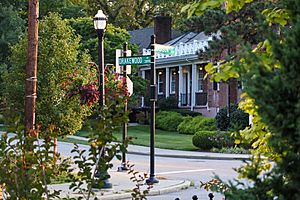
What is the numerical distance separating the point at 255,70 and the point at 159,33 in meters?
53.9

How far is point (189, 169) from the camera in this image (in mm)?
22750

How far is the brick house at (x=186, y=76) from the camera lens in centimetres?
4734

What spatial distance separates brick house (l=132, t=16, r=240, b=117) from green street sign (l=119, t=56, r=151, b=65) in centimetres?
2625

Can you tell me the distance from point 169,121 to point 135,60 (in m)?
29.1

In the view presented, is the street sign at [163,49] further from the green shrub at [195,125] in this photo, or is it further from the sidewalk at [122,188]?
the green shrub at [195,125]

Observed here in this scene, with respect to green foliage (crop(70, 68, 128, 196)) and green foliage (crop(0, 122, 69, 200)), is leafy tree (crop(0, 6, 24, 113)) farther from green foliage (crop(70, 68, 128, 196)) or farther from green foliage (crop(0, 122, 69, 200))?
green foliage (crop(70, 68, 128, 196))

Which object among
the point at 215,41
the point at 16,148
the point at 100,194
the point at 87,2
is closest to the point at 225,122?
the point at 215,41

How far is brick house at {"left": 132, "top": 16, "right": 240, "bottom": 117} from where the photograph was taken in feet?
155

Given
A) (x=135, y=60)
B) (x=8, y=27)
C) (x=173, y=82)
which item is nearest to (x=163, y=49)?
(x=135, y=60)

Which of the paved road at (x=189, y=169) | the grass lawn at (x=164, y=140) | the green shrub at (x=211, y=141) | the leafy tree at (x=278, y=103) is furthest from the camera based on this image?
the grass lawn at (x=164, y=140)

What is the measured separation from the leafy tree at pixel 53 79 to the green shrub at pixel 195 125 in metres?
21.1

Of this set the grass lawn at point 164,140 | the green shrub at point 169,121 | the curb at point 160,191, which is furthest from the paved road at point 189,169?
the green shrub at point 169,121

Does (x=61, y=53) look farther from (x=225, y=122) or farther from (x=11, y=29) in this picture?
(x=11, y=29)

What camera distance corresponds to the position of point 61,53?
725 inches
